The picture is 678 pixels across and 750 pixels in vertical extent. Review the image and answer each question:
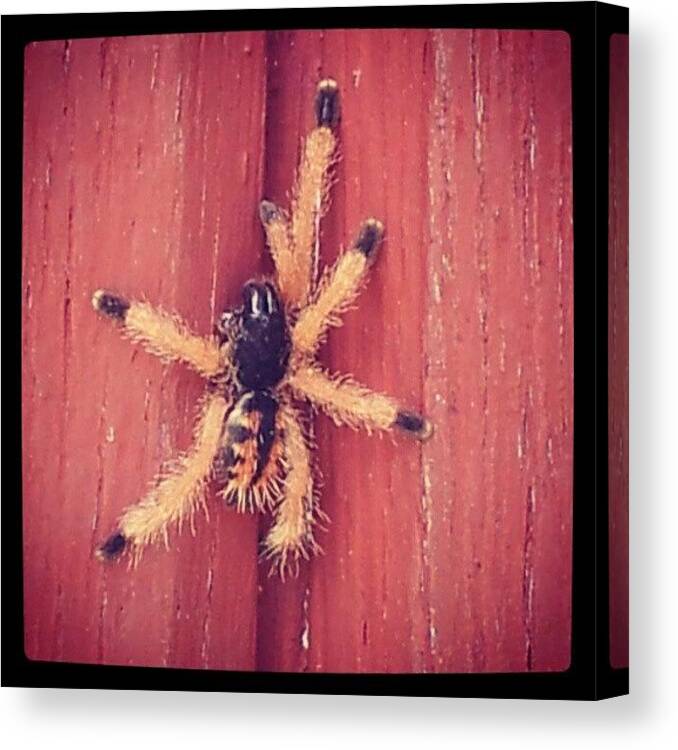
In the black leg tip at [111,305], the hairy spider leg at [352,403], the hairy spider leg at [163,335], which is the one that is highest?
the black leg tip at [111,305]

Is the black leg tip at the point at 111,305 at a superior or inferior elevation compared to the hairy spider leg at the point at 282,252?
inferior

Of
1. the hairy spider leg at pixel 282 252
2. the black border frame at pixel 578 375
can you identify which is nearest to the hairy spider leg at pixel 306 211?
the hairy spider leg at pixel 282 252

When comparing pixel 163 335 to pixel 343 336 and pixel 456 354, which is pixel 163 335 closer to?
pixel 343 336

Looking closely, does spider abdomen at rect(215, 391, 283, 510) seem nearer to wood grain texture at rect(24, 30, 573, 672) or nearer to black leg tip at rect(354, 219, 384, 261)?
wood grain texture at rect(24, 30, 573, 672)

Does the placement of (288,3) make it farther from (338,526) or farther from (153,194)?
(338,526)

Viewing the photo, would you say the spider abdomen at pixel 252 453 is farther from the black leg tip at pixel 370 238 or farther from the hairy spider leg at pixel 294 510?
the black leg tip at pixel 370 238

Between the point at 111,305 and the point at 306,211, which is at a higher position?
the point at 306,211

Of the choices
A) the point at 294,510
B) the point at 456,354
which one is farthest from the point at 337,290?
the point at 294,510
